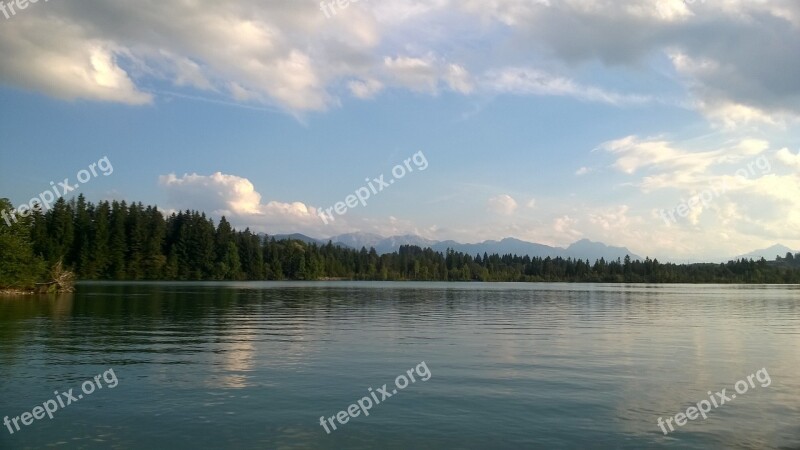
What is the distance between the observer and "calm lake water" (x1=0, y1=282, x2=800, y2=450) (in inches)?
699

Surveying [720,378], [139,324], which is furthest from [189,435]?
[139,324]

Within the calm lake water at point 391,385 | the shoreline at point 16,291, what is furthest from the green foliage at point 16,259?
the calm lake water at point 391,385

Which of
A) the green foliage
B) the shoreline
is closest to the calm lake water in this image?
the green foliage

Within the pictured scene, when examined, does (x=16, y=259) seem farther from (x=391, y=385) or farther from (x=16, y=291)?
(x=391, y=385)

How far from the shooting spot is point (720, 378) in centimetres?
2800

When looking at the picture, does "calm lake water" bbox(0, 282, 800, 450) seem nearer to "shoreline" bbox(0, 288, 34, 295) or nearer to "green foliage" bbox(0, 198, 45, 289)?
"green foliage" bbox(0, 198, 45, 289)

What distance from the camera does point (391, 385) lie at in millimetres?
25109

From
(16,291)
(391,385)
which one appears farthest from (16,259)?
(391,385)

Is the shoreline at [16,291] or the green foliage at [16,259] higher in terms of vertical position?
the green foliage at [16,259]

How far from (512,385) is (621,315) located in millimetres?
48395

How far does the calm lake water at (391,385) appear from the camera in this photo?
17.8 metres

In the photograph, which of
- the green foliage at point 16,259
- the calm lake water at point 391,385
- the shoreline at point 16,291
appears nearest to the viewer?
the calm lake water at point 391,385

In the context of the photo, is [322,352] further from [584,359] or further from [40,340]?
[40,340]

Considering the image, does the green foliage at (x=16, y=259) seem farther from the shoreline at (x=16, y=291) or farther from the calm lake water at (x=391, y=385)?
the calm lake water at (x=391, y=385)
